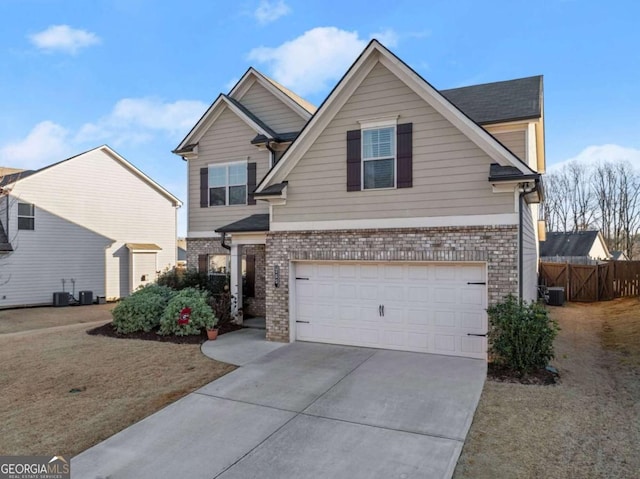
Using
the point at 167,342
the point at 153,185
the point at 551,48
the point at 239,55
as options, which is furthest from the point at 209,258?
the point at 551,48

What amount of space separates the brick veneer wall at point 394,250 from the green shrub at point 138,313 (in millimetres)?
3943

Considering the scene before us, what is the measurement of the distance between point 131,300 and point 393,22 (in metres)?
11.5

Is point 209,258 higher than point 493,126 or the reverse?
the reverse

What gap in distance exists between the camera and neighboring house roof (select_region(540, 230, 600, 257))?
3309 centimetres

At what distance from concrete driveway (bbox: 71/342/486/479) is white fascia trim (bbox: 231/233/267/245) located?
5.13 m

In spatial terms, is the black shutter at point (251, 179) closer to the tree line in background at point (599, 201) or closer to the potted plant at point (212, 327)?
the potted plant at point (212, 327)

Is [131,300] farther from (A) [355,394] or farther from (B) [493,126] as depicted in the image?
(B) [493,126]

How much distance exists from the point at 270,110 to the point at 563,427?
43.7 feet

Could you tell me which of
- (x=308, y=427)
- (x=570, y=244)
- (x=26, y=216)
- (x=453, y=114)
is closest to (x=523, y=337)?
(x=308, y=427)

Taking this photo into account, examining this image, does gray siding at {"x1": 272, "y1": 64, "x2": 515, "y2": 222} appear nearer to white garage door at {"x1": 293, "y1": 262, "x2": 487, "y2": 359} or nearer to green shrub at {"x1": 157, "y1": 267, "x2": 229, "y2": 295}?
white garage door at {"x1": 293, "y1": 262, "x2": 487, "y2": 359}

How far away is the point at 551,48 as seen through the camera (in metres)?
13.4

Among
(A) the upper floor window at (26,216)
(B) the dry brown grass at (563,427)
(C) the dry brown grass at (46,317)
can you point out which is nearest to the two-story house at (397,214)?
(B) the dry brown grass at (563,427)

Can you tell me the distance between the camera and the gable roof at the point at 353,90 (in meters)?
8.23

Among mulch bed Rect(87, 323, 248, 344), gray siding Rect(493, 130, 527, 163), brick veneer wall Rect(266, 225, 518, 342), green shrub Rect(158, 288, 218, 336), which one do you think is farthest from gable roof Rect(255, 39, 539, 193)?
mulch bed Rect(87, 323, 248, 344)
